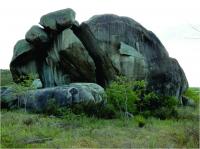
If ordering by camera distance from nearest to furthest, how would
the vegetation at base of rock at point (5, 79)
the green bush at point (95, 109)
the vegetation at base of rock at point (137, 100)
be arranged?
the green bush at point (95, 109)
the vegetation at base of rock at point (137, 100)
the vegetation at base of rock at point (5, 79)

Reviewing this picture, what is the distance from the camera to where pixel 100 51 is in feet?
115

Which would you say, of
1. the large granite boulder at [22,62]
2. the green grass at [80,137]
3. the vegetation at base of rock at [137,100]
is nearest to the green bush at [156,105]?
the vegetation at base of rock at [137,100]

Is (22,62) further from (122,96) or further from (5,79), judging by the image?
(5,79)

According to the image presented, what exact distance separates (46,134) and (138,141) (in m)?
3.64

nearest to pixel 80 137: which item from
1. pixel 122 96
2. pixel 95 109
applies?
pixel 95 109

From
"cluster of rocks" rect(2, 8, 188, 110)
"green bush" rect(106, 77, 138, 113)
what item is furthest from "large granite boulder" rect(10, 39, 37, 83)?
"green bush" rect(106, 77, 138, 113)

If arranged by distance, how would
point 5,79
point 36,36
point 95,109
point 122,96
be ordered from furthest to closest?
point 5,79
point 36,36
point 122,96
point 95,109

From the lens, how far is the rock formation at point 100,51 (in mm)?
34656

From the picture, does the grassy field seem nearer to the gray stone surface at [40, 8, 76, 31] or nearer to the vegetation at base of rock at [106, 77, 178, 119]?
the vegetation at base of rock at [106, 77, 178, 119]

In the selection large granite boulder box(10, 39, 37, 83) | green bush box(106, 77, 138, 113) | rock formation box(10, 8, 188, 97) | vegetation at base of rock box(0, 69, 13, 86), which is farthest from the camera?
vegetation at base of rock box(0, 69, 13, 86)

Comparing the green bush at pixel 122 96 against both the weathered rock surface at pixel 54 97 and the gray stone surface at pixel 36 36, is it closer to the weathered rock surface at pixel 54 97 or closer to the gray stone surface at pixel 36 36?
the weathered rock surface at pixel 54 97

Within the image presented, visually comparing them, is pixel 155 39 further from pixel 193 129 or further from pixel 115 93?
pixel 193 129

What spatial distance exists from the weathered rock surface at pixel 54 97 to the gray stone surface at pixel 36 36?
7.30 meters

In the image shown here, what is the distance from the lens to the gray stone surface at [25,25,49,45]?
35.9 meters
